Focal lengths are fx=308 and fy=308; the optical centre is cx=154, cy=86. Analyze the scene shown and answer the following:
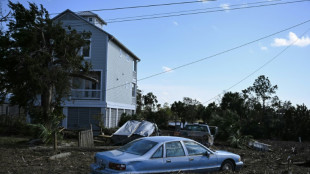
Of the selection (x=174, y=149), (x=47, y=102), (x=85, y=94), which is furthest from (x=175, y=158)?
(x=85, y=94)

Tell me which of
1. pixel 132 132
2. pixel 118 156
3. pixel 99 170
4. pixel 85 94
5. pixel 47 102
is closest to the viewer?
pixel 99 170

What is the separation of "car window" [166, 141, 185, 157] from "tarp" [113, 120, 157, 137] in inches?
380

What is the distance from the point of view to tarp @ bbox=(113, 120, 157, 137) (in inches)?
720

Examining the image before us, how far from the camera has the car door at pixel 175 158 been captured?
26.4ft

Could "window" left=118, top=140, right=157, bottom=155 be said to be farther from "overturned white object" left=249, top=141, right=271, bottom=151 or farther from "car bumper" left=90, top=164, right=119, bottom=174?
"overturned white object" left=249, top=141, right=271, bottom=151

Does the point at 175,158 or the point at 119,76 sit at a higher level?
the point at 119,76

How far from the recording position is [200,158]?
8656 millimetres

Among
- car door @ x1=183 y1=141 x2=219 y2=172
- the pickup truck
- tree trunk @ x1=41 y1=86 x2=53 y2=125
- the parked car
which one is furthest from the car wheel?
tree trunk @ x1=41 y1=86 x2=53 y2=125

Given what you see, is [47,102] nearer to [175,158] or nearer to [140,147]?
[140,147]

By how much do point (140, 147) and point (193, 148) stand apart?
1.56 m

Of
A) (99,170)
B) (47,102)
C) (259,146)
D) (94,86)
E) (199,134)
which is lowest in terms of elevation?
(259,146)

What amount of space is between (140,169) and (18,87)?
11.5 metres

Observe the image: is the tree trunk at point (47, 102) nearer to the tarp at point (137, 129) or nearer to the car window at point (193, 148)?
the tarp at point (137, 129)

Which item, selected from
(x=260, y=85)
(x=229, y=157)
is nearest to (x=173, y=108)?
(x=260, y=85)
